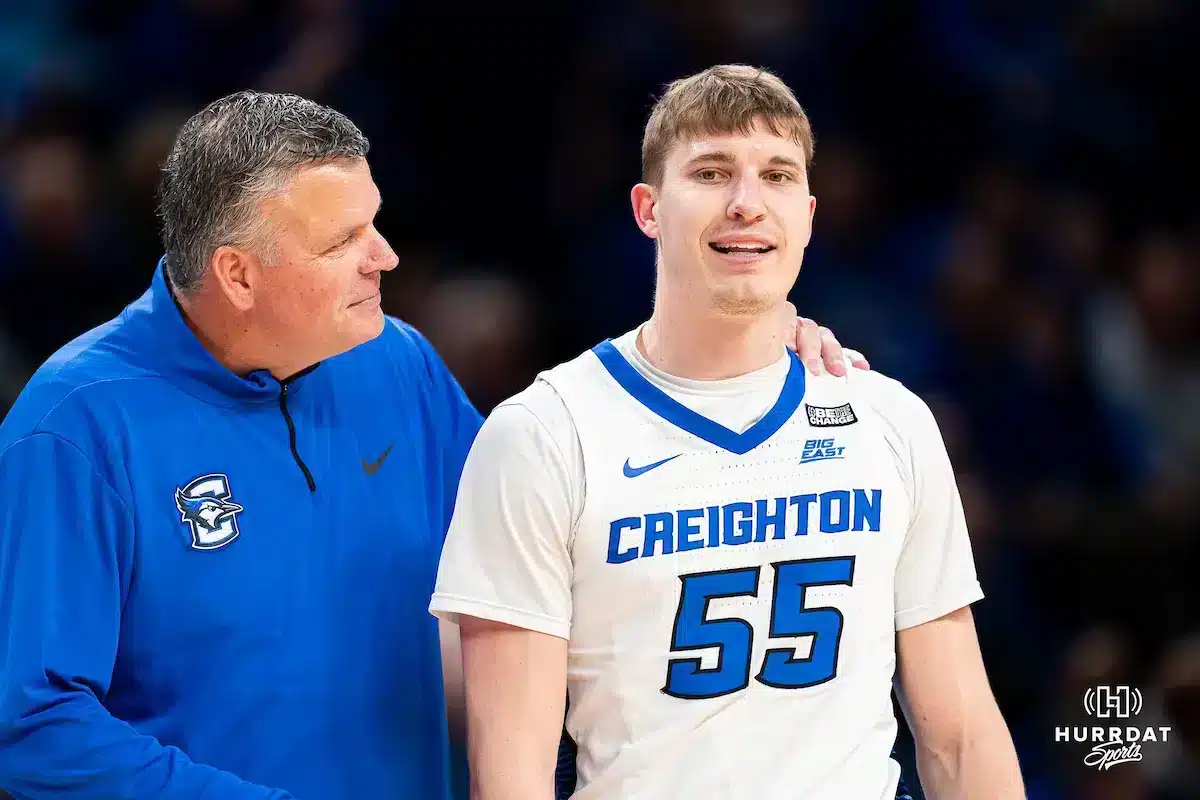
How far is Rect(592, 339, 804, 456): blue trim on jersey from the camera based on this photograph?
2.71 m

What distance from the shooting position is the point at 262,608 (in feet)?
8.46

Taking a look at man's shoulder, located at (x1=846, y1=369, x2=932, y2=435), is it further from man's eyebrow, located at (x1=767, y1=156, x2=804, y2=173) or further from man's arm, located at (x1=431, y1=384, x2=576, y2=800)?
man's arm, located at (x1=431, y1=384, x2=576, y2=800)

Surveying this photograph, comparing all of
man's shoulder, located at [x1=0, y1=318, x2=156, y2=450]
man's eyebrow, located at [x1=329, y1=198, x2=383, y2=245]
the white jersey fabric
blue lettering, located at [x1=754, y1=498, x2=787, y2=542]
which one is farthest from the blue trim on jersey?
man's shoulder, located at [x1=0, y1=318, x2=156, y2=450]

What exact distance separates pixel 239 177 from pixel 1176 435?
3564 millimetres

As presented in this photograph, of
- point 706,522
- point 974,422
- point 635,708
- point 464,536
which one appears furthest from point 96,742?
point 974,422

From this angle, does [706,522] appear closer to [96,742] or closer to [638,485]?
[638,485]

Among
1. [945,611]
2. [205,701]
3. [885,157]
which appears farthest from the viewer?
[885,157]

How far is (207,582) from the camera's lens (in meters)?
2.54

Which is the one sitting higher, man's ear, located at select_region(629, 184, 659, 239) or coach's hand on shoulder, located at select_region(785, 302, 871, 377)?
man's ear, located at select_region(629, 184, 659, 239)

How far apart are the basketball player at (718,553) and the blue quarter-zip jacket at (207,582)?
0.62 ft

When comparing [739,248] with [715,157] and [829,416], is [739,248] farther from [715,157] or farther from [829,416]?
[829,416]

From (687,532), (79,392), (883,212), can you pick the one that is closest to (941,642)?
(687,532)

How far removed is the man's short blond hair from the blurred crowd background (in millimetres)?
1854

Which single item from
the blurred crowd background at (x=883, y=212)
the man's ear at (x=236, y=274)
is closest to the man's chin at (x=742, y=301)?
the man's ear at (x=236, y=274)
